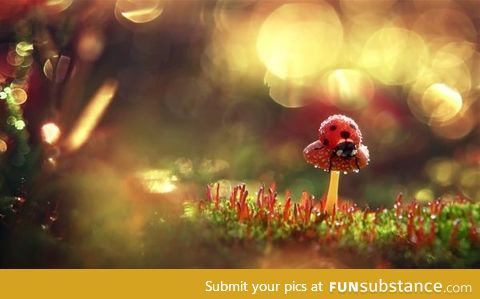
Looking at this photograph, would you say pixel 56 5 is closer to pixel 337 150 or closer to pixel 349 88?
pixel 337 150

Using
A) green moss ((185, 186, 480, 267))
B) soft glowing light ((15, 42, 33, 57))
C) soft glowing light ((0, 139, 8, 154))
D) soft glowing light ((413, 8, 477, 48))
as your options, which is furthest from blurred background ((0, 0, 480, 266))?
green moss ((185, 186, 480, 267))

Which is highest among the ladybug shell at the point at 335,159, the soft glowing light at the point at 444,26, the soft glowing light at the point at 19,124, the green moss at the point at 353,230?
the soft glowing light at the point at 444,26

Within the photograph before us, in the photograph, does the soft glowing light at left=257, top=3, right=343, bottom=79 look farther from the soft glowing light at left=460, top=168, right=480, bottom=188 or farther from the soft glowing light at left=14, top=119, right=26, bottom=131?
the soft glowing light at left=14, top=119, right=26, bottom=131

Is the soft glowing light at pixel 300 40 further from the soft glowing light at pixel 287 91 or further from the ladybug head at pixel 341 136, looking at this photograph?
the ladybug head at pixel 341 136

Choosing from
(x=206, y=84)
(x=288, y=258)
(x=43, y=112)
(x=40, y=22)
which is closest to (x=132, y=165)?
(x=43, y=112)

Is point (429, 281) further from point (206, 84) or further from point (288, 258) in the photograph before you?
point (206, 84)

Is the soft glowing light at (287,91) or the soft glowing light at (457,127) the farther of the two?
the soft glowing light at (457,127)

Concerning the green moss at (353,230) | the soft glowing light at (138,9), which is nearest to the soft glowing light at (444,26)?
the soft glowing light at (138,9)

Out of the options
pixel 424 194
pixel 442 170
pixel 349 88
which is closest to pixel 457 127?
pixel 442 170
